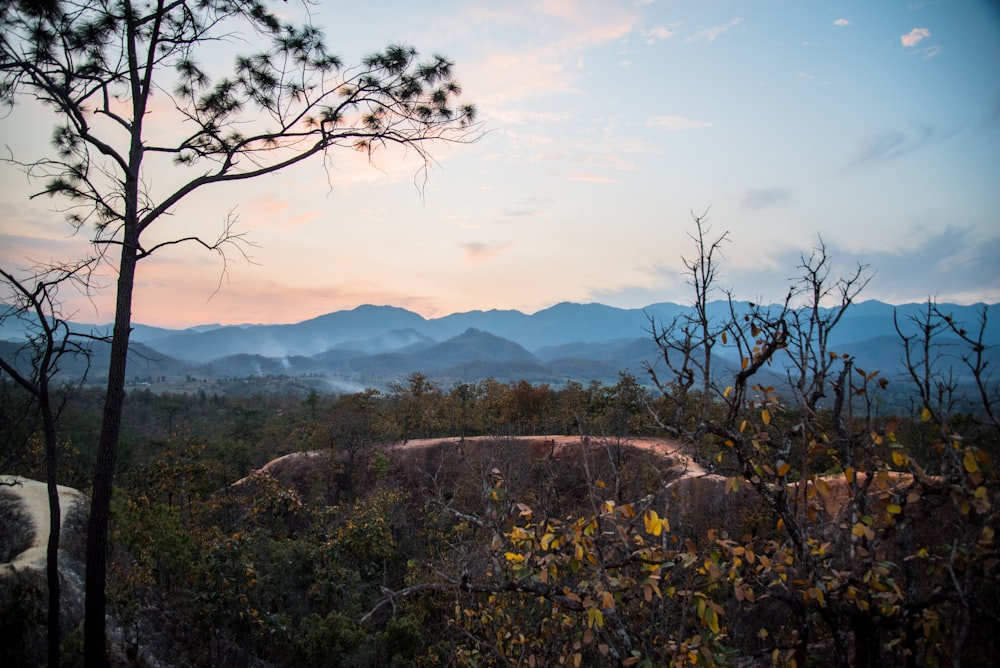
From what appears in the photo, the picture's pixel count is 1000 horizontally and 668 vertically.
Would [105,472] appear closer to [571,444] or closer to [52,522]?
[52,522]

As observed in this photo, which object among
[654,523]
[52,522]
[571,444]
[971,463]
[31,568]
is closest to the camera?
[971,463]

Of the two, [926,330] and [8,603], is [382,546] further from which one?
[926,330]

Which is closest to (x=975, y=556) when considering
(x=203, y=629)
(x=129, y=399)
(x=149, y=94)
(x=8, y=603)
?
(x=149, y=94)

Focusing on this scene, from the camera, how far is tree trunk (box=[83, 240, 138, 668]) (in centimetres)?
505

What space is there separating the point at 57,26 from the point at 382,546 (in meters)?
13.3

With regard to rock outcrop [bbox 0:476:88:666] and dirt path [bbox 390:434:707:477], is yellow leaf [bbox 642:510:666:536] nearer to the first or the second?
rock outcrop [bbox 0:476:88:666]

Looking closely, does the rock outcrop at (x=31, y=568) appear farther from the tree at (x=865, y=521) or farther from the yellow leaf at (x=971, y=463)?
the yellow leaf at (x=971, y=463)

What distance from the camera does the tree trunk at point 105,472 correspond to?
5047 mm

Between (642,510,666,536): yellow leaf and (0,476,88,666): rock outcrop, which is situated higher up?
(642,510,666,536): yellow leaf

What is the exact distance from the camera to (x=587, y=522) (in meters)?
2.50

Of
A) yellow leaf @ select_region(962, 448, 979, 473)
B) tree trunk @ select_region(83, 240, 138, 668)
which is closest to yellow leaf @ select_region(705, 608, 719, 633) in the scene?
yellow leaf @ select_region(962, 448, 979, 473)

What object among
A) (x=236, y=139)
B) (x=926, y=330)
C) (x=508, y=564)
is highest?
(x=236, y=139)

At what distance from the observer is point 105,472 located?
5328 mm

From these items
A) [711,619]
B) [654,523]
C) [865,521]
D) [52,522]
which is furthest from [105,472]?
[865,521]
